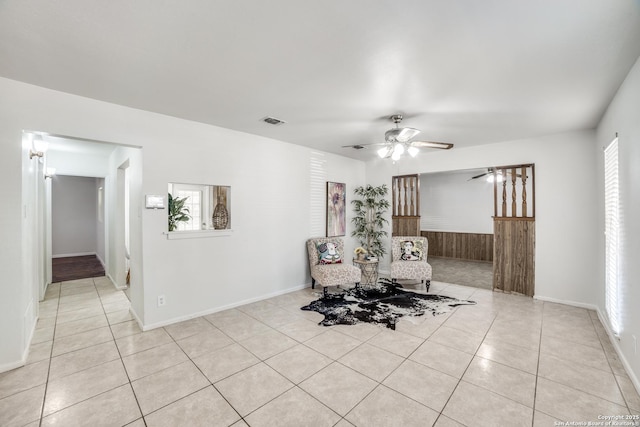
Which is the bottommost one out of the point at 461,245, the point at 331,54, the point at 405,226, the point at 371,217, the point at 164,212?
the point at 461,245

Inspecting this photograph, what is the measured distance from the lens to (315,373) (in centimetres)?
235

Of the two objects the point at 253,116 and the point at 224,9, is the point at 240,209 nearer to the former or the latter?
the point at 253,116

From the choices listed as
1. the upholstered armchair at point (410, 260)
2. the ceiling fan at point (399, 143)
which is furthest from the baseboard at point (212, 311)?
the ceiling fan at point (399, 143)

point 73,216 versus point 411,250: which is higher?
point 73,216

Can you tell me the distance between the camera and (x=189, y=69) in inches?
89.5

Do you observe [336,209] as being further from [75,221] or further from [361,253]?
[75,221]

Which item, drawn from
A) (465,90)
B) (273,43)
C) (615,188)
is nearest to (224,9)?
(273,43)

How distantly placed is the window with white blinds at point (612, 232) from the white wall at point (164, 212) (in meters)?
3.95

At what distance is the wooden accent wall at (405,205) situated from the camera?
5707mm

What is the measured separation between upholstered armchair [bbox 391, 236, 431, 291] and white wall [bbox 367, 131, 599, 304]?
169 centimetres

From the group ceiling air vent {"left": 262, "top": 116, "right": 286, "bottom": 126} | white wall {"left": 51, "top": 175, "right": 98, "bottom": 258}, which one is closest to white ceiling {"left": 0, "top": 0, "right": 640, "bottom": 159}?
ceiling air vent {"left": 262, "top": 116, "right": 286, "bottom": 126}

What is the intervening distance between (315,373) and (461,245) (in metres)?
6.93

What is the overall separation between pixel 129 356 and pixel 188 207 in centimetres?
178

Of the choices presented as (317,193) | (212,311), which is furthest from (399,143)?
(212,311)
